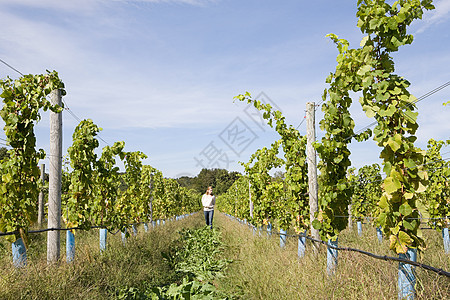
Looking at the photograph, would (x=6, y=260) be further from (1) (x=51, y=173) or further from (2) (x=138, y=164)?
(2) (x=138, y=164)

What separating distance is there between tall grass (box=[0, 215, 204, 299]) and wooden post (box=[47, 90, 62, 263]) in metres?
0.26

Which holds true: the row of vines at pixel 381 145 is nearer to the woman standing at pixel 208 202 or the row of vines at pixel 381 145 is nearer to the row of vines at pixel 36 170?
the row of vines at pixel 36 170

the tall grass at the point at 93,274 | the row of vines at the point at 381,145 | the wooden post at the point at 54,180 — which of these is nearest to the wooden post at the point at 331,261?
the row of vines at the point at 381,145

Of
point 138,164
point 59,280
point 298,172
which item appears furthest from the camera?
point 138,164

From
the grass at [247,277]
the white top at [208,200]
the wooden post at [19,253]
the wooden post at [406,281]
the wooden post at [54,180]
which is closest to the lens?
the wooden post at [406,281]

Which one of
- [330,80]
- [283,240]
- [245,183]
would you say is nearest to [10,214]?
[330,80]

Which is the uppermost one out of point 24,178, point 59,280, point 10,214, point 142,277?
point 24,178

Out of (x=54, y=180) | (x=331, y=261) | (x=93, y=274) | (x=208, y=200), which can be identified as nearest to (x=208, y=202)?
(x=208, y=200)

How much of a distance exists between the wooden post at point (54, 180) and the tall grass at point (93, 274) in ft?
0.84

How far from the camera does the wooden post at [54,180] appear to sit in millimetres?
5473

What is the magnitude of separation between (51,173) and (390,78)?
524 cm

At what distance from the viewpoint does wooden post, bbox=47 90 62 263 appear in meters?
5.47

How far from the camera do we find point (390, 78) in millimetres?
3432

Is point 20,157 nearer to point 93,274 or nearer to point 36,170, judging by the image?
point 36,170
